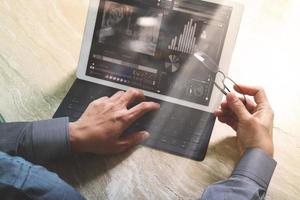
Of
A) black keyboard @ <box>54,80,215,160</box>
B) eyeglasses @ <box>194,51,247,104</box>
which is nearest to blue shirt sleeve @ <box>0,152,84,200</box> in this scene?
black keyboard @ <box>54,80,215,160</box>

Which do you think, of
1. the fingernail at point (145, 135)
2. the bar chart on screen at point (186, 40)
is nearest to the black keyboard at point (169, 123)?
the fingernail at point (145, 135)

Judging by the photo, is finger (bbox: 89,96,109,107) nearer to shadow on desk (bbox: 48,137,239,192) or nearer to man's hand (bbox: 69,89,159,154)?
man's hand (bbox: 69,89,159,154)

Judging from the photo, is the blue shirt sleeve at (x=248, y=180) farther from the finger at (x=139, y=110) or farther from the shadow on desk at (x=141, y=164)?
the finger at (x=139, y=110)

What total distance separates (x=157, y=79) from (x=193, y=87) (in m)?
0.08

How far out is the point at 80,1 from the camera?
3.58 feet

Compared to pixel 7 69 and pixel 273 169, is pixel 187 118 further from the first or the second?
pixel 7 69

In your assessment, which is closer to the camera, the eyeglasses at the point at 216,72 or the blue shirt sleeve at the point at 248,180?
the blue shirt sleeve at the point at 248,180

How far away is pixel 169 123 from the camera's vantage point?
0.95 m

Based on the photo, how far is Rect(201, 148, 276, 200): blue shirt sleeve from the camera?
0.82 m

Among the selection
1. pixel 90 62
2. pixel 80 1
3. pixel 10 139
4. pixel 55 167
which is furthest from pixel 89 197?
pixel 80 1

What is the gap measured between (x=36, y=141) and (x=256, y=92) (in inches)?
18.9

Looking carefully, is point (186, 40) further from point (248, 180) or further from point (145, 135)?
point (248, 180)

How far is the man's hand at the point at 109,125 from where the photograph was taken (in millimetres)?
905

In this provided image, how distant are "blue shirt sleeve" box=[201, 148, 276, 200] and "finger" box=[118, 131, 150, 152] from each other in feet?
0.59
